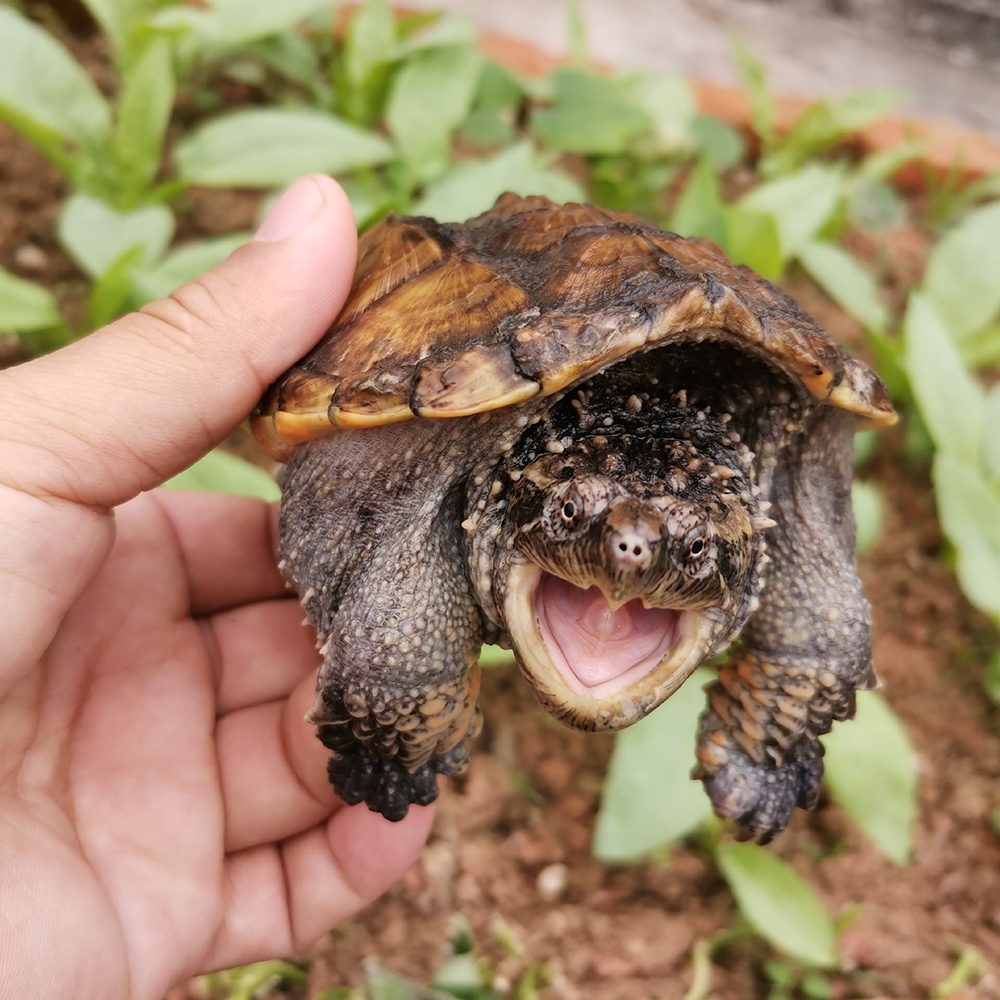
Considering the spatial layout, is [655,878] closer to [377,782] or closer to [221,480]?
[377,782]

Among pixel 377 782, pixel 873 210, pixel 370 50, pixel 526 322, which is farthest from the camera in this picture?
pixel 873 210

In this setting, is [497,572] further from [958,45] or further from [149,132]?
[958,45]

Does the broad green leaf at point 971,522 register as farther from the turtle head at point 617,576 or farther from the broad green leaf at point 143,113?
the broad green leaf at point 143,113

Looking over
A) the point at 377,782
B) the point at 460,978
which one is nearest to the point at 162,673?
the point at 377,782

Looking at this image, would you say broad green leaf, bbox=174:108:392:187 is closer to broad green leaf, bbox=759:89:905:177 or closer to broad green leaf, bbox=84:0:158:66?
broad green leaf, bbox=84:0:158:66

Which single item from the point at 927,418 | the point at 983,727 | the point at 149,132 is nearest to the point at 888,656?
the point at 983,727

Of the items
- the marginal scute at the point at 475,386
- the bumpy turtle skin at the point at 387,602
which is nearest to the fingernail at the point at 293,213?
the bumpy turtle skin at the point at 387,602
